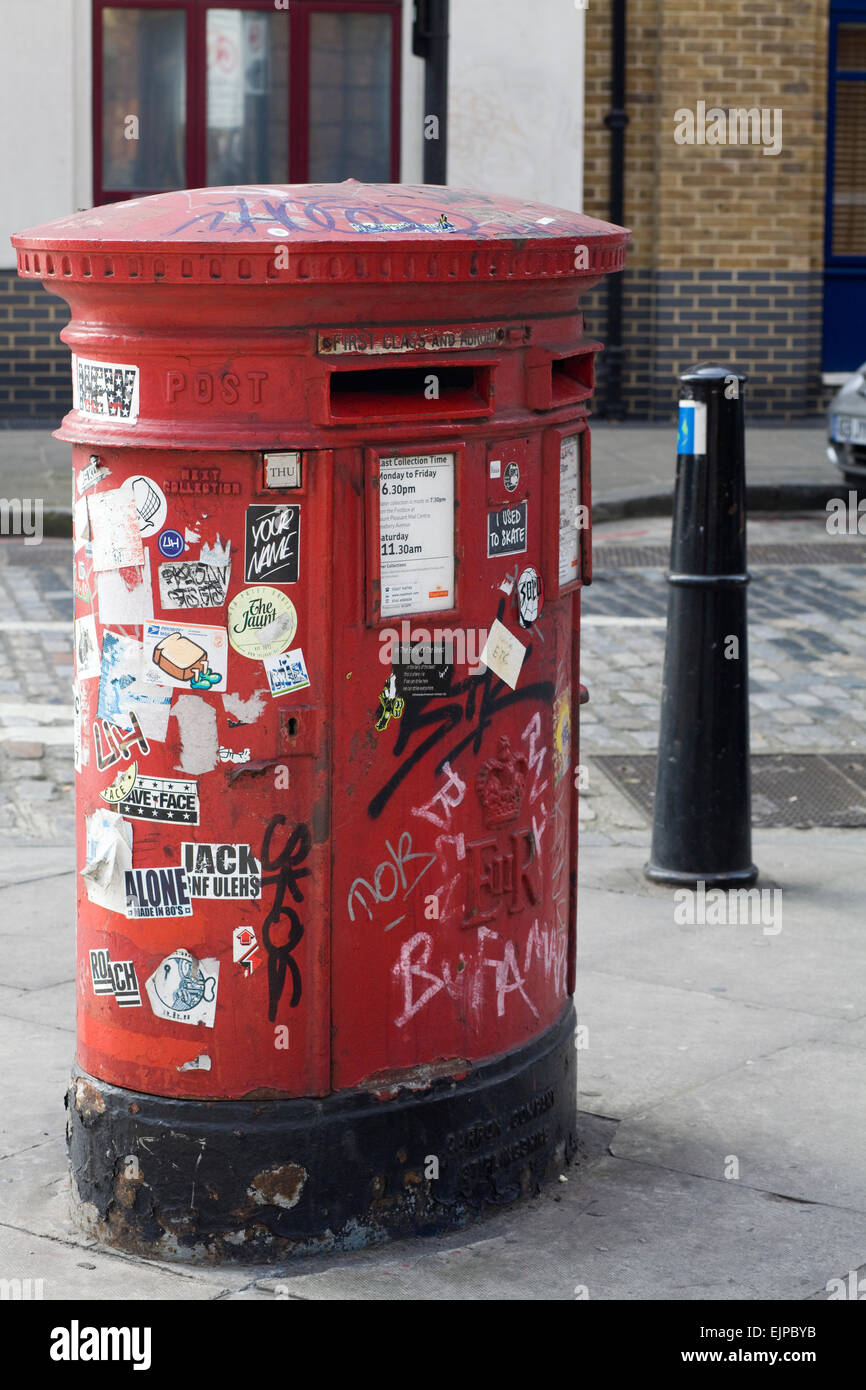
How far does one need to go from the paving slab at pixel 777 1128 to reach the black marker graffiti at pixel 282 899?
1009mm

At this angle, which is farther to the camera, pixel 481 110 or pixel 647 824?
pixel 481 110

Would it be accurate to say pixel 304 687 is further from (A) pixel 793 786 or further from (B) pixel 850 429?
(B) pixel 850 429

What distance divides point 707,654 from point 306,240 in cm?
267

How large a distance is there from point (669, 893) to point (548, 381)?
252 cm

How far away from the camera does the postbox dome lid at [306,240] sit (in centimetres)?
327

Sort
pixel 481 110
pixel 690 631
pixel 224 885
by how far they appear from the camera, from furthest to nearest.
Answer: pixel 481 110
pixel 690 631
pixel 224 885

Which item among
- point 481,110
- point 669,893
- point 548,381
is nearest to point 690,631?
point 669,893

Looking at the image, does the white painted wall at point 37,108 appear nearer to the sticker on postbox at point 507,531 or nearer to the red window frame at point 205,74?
the red window frame at point 205,74

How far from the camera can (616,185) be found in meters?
15.9

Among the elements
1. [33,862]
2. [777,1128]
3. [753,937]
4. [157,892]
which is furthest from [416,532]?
[33,862]

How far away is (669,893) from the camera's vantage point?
5840 mm

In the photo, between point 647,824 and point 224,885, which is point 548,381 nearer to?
point 224,885

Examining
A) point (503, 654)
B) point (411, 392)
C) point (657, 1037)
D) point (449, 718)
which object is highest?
point (411, 392)

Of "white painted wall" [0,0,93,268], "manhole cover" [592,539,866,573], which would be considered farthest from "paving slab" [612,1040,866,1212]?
"white painted wall" [0,0,93,268]
